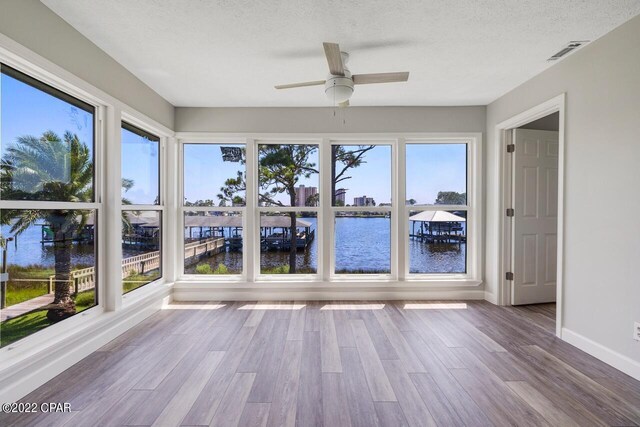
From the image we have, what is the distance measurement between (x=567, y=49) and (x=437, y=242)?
239 cm

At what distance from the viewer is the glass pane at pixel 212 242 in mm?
3855

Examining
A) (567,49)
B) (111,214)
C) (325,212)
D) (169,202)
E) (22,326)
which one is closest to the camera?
(22,326)

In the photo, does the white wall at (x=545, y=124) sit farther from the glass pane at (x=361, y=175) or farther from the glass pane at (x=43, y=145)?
the glass pane at (x=43, y=145)

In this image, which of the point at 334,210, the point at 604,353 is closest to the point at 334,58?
the point at 334,210

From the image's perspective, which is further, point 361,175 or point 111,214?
point 361,175

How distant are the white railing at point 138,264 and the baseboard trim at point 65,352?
1.05ft

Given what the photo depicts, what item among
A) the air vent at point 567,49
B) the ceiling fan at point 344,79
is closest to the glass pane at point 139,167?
the ceiling fan at point 344,79

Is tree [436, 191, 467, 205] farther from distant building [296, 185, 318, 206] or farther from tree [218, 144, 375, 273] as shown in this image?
distant building [296, 185, 318, 206]

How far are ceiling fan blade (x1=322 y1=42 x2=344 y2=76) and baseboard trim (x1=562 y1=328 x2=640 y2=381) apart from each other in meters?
2.99

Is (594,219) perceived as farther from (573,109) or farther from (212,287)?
(212,287)

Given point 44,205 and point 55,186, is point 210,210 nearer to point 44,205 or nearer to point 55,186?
point 55,186

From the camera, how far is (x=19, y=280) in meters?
1.91

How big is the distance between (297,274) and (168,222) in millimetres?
1831

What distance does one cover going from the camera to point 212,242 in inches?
153
